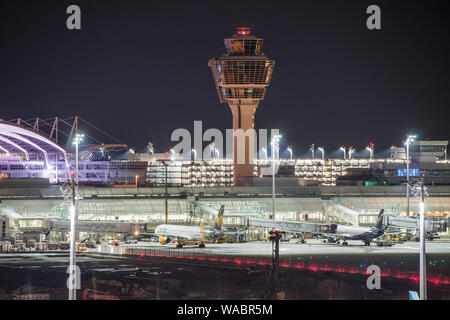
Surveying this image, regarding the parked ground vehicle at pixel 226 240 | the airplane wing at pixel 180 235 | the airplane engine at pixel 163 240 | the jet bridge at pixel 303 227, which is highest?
the jet bridge at pixel 303 227

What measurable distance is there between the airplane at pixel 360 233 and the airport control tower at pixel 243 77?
234ft

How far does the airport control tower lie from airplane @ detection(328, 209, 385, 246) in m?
71.3

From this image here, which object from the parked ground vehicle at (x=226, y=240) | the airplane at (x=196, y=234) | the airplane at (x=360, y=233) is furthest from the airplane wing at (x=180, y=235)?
the airplane at (x=360, y=233)

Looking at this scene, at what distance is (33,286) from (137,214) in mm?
71213

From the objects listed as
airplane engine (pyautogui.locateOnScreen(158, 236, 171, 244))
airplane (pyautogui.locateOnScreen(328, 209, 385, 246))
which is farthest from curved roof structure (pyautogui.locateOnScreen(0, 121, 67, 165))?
airplane (pyautogui.locateOnScreen(328, 209, 385, 246))

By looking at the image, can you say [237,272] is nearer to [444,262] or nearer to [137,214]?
[444,262]

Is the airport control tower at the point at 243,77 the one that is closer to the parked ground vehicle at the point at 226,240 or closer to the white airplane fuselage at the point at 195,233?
the parked ground vehicle at the point at 226,240

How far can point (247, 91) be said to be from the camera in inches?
6506

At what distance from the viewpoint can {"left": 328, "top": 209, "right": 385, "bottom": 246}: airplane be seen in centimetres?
8806

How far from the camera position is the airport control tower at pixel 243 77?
164 metres

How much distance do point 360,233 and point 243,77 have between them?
81.7 metres

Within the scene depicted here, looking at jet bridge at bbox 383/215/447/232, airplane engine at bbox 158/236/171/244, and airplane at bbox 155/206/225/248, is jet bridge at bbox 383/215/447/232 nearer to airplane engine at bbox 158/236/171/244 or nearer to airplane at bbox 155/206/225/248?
airplane at bbox 155/206/225/248

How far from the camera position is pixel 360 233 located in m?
89.8
